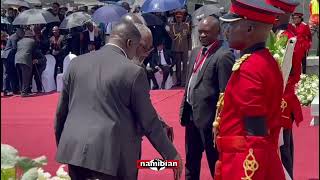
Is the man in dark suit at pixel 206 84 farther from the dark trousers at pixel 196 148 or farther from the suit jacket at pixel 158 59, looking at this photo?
the suit jacket at pixel 158 59

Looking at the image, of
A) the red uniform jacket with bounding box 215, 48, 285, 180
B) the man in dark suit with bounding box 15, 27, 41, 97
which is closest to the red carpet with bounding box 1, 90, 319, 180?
the man in dark suit with bounding box 15, 27, 41, 97

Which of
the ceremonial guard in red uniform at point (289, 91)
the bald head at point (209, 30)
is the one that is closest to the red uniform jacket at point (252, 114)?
the ceremonial guard in red uniform at point (289, 91)

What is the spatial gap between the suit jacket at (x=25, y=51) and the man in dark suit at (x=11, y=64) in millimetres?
344

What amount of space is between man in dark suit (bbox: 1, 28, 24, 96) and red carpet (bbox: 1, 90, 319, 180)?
2.15 ft

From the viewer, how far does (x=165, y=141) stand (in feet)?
12.3

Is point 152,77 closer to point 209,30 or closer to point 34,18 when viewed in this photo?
point 34,18

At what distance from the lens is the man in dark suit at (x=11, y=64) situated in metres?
14.8

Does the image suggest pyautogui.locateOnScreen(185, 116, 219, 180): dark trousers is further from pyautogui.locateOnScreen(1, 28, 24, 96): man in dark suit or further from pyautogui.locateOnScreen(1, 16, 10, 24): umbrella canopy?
pyautogui.locateOnScreen(1, 16, 10, 24): umbrella canopy

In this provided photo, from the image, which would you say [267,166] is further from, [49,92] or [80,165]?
[49,92]

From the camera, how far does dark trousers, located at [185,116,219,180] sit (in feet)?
17.7

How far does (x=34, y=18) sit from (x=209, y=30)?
1077 cm

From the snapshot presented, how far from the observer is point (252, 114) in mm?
3320

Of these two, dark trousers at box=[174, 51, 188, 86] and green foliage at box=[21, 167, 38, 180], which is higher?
green foliage at box=[21, 167, 38, 180]

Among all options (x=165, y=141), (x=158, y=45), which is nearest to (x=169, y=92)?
(x=158, y=45)
